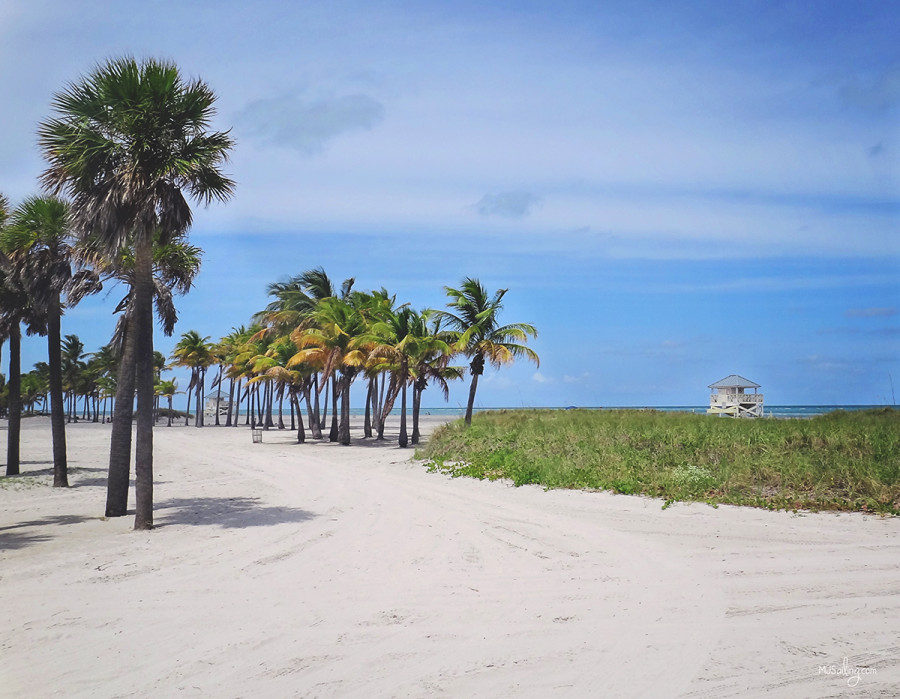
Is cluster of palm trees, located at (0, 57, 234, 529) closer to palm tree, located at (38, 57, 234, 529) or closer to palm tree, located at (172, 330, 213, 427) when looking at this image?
palm tree, located at (38, 57, 234, 529)

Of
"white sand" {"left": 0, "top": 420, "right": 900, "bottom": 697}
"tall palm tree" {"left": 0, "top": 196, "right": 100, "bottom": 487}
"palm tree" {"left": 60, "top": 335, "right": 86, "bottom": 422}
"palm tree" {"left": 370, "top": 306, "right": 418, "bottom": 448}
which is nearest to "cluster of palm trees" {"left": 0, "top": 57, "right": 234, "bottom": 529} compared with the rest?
"white sand" {"left": 0, "top": 420, "right": 900, "bottom": 697}

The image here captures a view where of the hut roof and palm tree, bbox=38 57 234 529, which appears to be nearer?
palm tree, bbox=38 57 234 529

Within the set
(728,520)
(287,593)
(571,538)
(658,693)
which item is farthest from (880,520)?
(287,593)

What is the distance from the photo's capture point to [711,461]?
14.2m

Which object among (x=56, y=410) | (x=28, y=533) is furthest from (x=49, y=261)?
(x=28, y=533)

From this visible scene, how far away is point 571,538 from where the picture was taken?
34.0 feet

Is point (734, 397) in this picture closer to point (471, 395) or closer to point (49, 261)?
point (471, 395)

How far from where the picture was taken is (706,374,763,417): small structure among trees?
50656 mm

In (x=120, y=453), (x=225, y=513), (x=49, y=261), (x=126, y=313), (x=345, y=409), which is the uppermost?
(x=49, y=261)

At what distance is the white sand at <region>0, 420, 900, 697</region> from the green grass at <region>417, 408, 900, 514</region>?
2.59 ft

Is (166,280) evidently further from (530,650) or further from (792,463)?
(792,463)

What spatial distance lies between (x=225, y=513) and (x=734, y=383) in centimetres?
4697

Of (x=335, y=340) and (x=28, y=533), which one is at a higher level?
(x=335, y=340)

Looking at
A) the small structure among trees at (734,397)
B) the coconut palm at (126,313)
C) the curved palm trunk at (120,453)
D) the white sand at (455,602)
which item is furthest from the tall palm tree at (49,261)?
the small structure among trees at (734,397)
